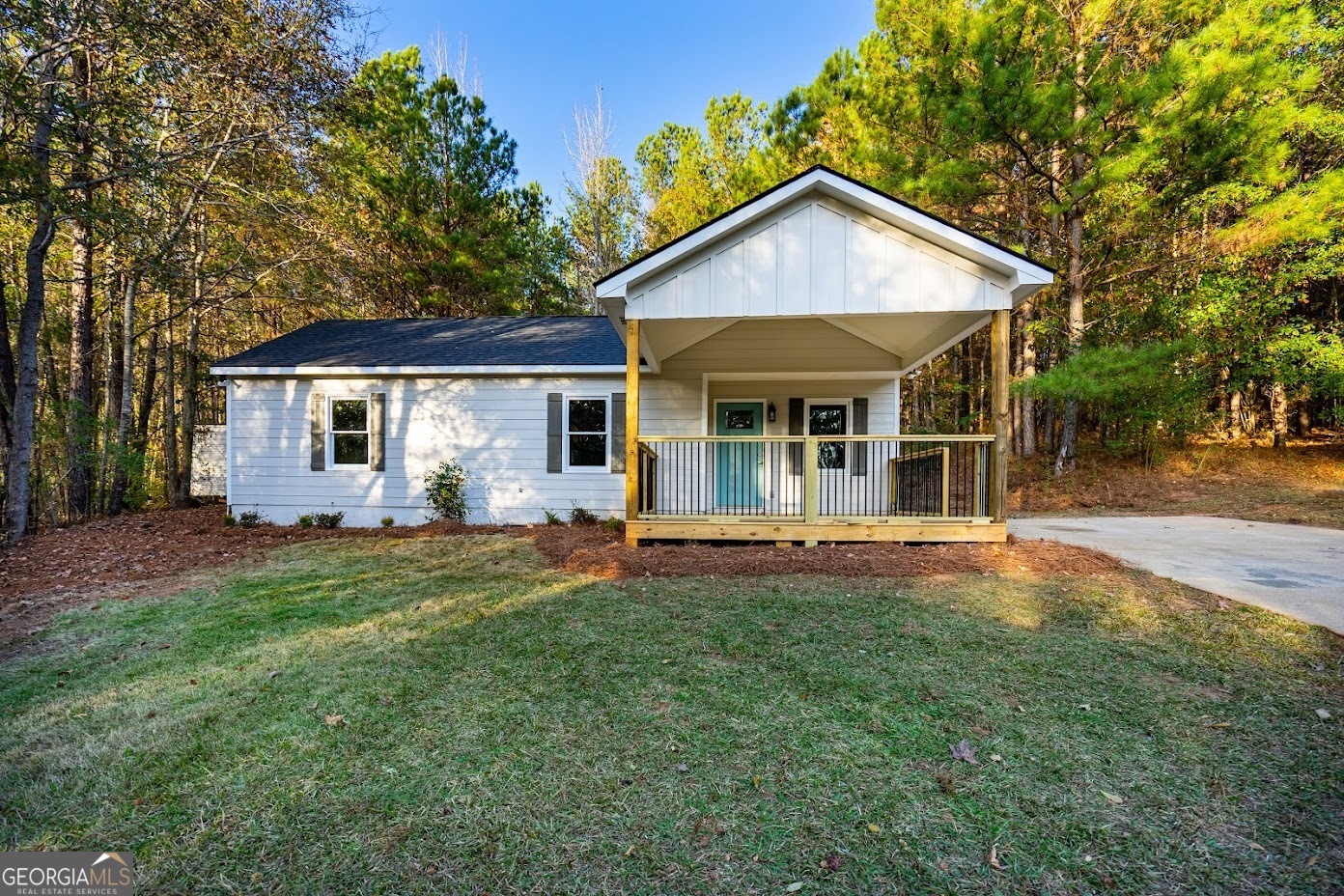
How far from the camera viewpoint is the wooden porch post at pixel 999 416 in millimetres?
6250

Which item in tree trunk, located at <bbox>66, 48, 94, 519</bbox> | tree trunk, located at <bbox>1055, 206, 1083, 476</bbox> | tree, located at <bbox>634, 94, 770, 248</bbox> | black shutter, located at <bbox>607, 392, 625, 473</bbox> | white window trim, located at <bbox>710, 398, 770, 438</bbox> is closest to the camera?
tree trunk, located at <bbox>66, 48, 94, 519</bbox>

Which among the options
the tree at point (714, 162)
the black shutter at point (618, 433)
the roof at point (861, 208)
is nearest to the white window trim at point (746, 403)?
the black shutter at point (618, 433)

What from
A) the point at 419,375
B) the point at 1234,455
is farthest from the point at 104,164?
the point at 1234,455

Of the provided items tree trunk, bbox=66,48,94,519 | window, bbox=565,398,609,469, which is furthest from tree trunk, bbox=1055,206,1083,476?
tree trunk, bbox=66,48,94,519

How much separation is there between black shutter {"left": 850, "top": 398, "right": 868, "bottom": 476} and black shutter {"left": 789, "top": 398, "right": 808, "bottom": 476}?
79 centimetres

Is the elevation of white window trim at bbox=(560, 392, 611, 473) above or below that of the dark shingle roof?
below

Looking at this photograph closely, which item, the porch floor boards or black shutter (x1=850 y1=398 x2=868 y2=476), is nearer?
the porch floor boards

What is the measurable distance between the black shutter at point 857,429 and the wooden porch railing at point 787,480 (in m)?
0.02

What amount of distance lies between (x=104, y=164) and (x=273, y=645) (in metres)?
7.02

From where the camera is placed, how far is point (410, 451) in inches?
356

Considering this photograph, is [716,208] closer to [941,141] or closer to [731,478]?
[941,141]

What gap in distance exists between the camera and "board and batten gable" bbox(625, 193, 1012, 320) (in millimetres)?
6133

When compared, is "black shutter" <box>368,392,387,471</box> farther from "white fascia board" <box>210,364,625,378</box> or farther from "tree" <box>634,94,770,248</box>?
"tree" <box>634,94,770,248</box>

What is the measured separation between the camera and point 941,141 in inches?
415
